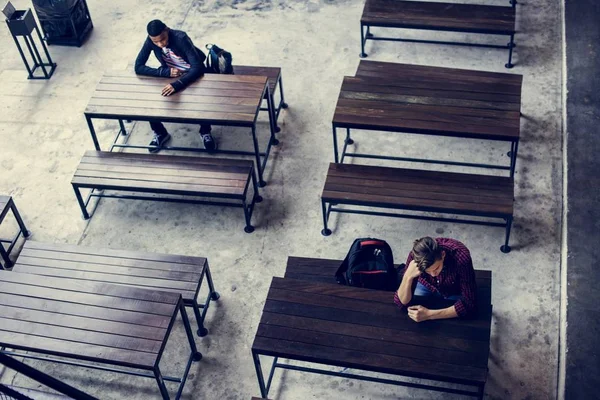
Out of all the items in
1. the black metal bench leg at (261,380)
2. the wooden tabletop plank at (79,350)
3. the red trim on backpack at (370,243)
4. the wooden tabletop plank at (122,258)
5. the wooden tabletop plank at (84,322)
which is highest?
the red trim on backpack at (370,243)

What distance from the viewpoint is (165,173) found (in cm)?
660

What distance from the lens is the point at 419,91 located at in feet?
21.8

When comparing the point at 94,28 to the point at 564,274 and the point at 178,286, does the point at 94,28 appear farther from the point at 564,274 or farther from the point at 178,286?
the point at 564,274

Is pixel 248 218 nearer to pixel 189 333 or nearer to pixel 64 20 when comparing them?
pixel 189 333

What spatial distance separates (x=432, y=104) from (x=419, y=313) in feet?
7.79

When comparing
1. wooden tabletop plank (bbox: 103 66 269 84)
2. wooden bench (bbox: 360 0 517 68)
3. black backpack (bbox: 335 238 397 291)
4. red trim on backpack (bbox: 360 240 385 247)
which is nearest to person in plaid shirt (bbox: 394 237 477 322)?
black backpack (bbox: 335 238 397 291)

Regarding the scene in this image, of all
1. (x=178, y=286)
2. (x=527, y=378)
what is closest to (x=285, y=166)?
(x=178, y=286)

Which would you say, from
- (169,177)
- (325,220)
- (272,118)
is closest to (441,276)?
(325,220)

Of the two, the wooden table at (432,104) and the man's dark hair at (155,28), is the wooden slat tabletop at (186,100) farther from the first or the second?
the wooden table at (432,104)

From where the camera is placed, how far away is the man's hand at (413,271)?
15.5 ft

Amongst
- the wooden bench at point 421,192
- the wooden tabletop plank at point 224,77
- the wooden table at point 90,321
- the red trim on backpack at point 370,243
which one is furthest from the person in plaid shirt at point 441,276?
the wooden tabletop plank at point 224,77

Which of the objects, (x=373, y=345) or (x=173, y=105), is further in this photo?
(x=173, y=105)

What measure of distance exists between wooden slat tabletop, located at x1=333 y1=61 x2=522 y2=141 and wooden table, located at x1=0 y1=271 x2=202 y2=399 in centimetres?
236

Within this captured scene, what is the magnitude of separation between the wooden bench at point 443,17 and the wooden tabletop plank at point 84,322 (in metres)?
4.37
